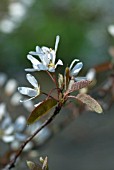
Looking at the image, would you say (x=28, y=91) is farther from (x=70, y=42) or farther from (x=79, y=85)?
(x=70, y=42)

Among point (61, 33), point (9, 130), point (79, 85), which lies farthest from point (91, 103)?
point (61, 33)

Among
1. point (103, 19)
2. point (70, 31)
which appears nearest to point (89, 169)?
point (103, 19)

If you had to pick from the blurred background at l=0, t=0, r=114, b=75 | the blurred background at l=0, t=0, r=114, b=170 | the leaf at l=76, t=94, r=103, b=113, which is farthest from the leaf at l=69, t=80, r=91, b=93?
the blurred background at l=0, t=0, r=114, b=75

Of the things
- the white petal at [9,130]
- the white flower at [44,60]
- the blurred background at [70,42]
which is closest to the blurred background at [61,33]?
the blurred background at [70,42]

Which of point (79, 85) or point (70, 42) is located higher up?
point (79, 85)

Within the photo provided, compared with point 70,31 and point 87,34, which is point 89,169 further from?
point 70,31

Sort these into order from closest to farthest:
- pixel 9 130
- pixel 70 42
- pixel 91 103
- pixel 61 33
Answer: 1. pixel 91 103
2. pixel 9 130
3. pixel 61 33
4. pixel 70 42

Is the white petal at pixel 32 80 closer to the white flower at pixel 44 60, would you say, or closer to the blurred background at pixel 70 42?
the white flower at pixel 44 60
